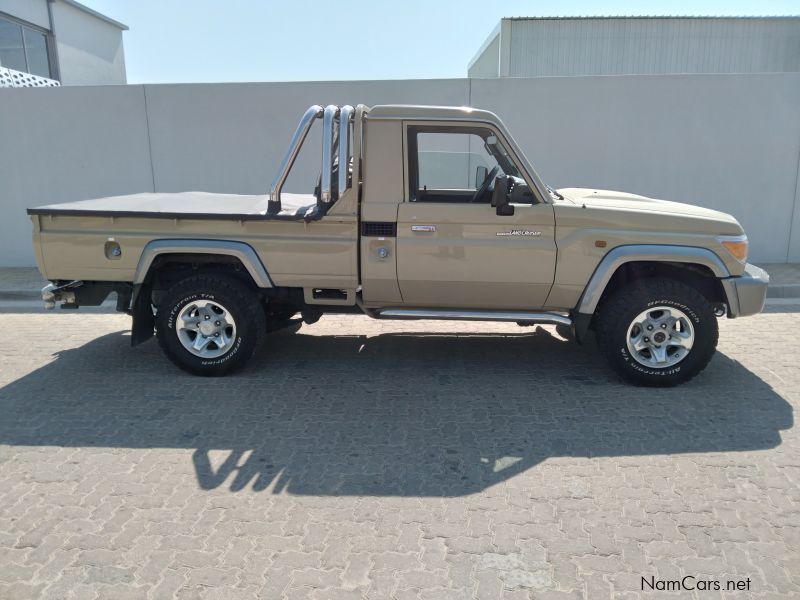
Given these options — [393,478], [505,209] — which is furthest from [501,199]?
[393,478]

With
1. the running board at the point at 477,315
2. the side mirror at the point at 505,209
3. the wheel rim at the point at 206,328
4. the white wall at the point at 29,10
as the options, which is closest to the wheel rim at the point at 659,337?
the running board at the point at 477,315

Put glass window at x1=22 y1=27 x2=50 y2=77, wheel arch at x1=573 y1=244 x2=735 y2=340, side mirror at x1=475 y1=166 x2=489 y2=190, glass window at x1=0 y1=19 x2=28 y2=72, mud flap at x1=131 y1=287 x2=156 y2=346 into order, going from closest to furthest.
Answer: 1. wheel arch at x1=573 y1=244 x2=735 y2=340
2. mud flap at x1=131 y1=287 x2=156 y2=346
3. side mirror at x1=475 y1=166 x2=489 y2=190
4. glass window at x1=0 y1=19 x2=28 y2=72
5. glass window at x1=22 y1=27 x2=50 y2=77

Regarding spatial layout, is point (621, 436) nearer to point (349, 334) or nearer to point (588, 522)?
point (588, 522)

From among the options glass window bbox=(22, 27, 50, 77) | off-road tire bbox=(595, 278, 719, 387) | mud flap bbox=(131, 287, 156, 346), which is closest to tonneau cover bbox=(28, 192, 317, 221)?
mud flap bbox=(131, 287, 156, 346)

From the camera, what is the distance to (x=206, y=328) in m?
4.89

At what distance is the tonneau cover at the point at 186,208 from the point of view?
15.2ft

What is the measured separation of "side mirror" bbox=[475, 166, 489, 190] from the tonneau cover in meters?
1.43

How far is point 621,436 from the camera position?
12.9 feet

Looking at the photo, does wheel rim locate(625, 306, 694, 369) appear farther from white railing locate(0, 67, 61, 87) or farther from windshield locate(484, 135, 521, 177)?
white railing locate(0, 67, 61, 87)

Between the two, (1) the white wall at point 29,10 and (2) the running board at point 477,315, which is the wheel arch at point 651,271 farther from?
(1) the white wall at point 29,10

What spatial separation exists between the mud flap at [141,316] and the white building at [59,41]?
Result: 17808mm

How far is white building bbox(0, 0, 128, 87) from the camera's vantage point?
63.1ft

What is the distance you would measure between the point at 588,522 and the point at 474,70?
2021 cm

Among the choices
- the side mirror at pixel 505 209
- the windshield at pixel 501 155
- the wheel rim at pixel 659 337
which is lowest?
the wheel rim at pixel 659 337
